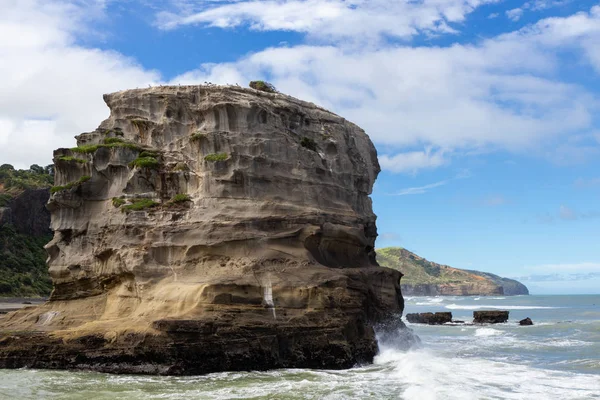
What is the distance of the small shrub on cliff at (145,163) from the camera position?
2430cm

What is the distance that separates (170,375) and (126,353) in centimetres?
155

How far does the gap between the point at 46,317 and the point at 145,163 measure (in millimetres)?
6679

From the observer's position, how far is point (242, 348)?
20156 millimetres

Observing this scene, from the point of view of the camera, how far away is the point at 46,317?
80.0ft

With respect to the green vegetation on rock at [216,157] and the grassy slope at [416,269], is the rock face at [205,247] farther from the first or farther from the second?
the grassy slope at [416,269]

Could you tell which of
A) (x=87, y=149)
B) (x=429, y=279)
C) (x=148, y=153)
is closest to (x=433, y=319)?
(x=148, y=153)

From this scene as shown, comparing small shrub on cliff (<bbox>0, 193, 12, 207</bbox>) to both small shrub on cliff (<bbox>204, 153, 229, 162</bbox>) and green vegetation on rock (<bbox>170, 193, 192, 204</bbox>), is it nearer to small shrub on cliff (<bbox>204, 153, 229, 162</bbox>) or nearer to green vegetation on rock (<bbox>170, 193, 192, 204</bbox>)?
green vegetation on rock (<bbox>170, 193, 192, 204</bbox>)

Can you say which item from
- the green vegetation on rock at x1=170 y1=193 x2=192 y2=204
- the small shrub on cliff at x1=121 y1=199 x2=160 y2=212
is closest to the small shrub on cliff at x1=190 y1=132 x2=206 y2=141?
the green vegetation on rock at x1=170 y1=193 x2=192 y2=204

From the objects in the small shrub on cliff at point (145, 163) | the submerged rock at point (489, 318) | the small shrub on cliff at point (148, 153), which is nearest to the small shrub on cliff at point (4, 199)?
the submerged rock at point (489, 318)

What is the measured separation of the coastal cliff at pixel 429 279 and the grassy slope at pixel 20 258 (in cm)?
10470

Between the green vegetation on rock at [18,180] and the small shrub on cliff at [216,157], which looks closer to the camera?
the small shrub on cliff at [216,157]

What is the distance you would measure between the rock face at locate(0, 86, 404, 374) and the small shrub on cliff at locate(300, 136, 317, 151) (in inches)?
3.3

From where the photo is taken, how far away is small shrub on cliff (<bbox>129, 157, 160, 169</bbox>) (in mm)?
24297

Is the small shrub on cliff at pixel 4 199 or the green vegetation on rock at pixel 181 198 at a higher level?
the small shrub on cliff at pixel 4 199
